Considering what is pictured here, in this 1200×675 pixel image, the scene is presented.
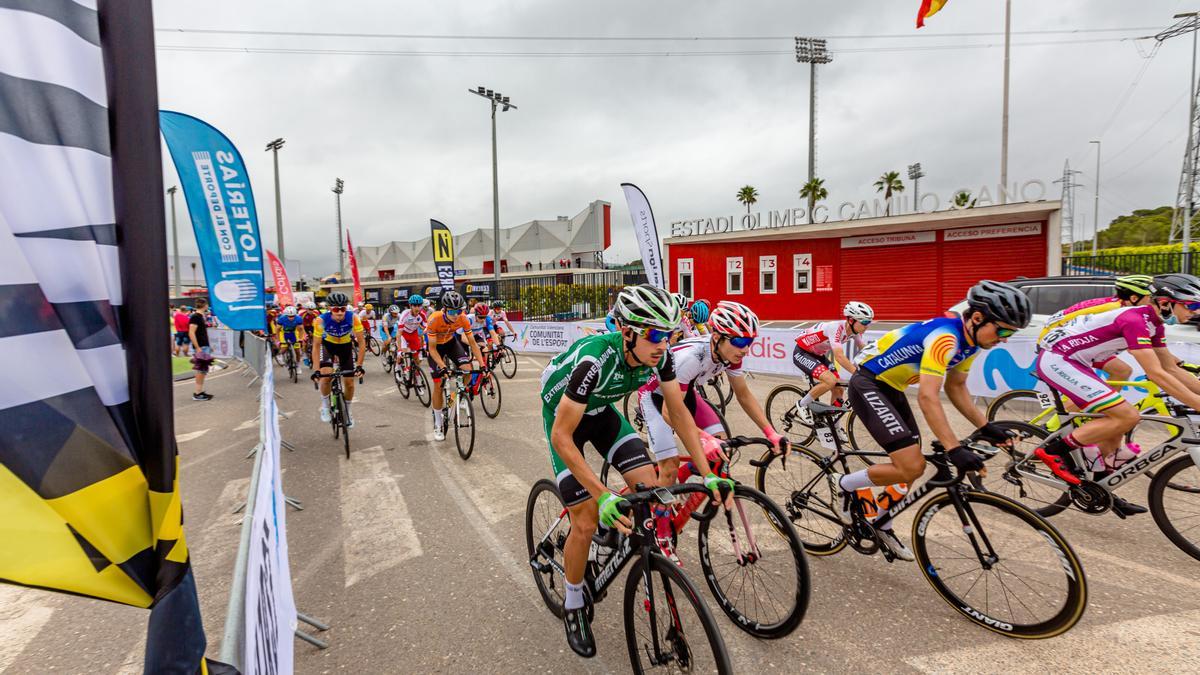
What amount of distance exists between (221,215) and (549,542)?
8.43 m

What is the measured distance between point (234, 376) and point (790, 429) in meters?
16.4

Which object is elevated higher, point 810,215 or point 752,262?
point 810,215

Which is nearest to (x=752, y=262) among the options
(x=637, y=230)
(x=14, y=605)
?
(x=637, y=230)

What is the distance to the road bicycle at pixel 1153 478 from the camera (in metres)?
4.01

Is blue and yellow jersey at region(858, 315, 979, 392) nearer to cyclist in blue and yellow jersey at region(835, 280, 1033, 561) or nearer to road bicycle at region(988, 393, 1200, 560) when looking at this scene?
cyclist in blue and yellow jersey at region(835, 280, 1033, 561)

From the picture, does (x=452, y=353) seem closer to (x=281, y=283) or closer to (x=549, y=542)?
(x=549, y=542)

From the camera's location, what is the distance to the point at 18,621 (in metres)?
3.60

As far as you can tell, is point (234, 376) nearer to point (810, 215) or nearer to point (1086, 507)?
point (1086, 507)

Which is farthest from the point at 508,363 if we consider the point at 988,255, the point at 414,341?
the point at 988,255

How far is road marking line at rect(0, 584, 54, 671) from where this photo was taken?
3.27 m

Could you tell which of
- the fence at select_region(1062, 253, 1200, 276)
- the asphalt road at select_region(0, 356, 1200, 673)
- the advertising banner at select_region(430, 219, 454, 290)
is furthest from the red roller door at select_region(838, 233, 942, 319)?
the asphalt road at select_region(0, 356, 1200, 673)

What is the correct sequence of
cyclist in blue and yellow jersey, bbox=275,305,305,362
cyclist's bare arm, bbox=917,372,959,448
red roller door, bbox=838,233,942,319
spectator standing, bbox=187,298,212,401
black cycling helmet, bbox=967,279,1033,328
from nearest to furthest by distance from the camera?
1. cyclist's bare arm, bbox=917,372,959,448
2. black cycling helmet, bbox=967,279,1033,328
3. spectator standing, bbox=187,298,212,401
4. cyclist in blue and yellow jersey, bbox=275,305,305,362
5. red roller door, bbox=838,233,942,319

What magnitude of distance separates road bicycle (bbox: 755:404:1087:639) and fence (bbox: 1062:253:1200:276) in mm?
18662

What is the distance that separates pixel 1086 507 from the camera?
430 centimetres
